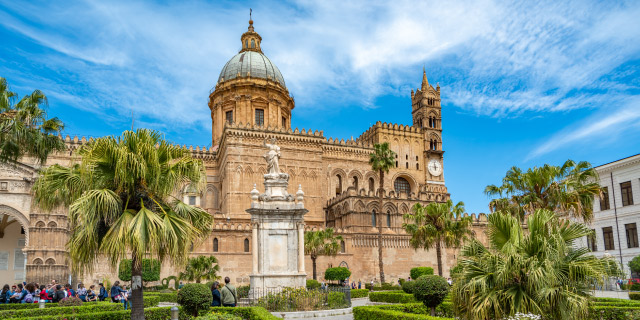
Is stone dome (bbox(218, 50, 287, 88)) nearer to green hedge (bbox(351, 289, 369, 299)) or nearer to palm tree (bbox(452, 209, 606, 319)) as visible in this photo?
green hedge (bbox(351, 289, 369, 299))

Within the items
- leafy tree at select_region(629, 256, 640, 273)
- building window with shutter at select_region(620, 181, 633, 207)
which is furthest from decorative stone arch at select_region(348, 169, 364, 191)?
leafy tree at select_region(629, 256, 640, 273)

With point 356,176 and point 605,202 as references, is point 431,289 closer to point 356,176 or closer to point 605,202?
point 605,202

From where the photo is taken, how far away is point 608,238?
1385 inches

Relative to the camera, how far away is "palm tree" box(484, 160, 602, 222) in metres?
22.4

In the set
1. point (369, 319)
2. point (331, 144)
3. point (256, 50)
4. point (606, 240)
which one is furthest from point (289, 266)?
point (256, 50)

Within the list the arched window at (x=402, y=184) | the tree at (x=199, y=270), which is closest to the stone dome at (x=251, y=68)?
the arched window at (x=402, y=184)

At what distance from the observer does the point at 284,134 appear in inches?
1866

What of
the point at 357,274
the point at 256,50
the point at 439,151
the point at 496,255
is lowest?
the point at 357,274

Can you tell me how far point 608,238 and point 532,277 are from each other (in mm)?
29643

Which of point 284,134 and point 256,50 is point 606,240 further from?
point 256,50

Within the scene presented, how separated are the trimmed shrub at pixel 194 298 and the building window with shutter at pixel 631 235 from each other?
29693 millimetres

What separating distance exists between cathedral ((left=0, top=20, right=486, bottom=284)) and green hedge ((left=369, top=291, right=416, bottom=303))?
40.2 ft

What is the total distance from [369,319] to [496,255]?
5.16 metres

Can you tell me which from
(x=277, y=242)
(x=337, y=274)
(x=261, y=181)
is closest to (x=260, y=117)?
(x=261, y=181)
